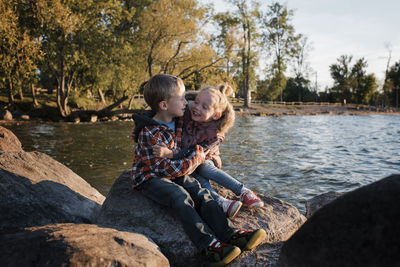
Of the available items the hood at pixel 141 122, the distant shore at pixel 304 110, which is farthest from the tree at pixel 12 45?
the distant shore at pixel 304 110

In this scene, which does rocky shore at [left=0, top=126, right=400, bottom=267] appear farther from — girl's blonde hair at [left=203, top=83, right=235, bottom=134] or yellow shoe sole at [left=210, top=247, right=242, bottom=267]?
girl's blonde hair at [left=203, top=83, right=235, bottom=134]

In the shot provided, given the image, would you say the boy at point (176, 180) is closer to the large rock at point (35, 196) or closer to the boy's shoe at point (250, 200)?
the boy's shoe at point (250, 200)

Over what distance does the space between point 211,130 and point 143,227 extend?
4.49 feet

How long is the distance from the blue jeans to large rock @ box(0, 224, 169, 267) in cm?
128

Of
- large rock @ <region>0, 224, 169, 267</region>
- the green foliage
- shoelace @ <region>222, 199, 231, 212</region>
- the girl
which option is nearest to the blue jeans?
the girl

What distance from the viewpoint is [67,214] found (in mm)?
3391

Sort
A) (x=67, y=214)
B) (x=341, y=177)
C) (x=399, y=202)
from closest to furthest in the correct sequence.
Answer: (x=399, y=202), (x=67, y=214), (x=341, y=177)

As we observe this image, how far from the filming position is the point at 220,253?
8.63 feet

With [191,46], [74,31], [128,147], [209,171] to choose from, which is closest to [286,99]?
[191,46]

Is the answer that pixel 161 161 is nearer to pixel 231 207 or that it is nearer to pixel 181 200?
pixel 181 200

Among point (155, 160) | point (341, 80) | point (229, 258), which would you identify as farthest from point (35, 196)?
point (341, 80)

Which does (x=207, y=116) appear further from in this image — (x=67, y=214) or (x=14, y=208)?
(x=14, y=208)

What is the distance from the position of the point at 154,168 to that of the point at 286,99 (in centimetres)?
5792

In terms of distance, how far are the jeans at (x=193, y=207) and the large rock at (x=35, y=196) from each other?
899 mm
